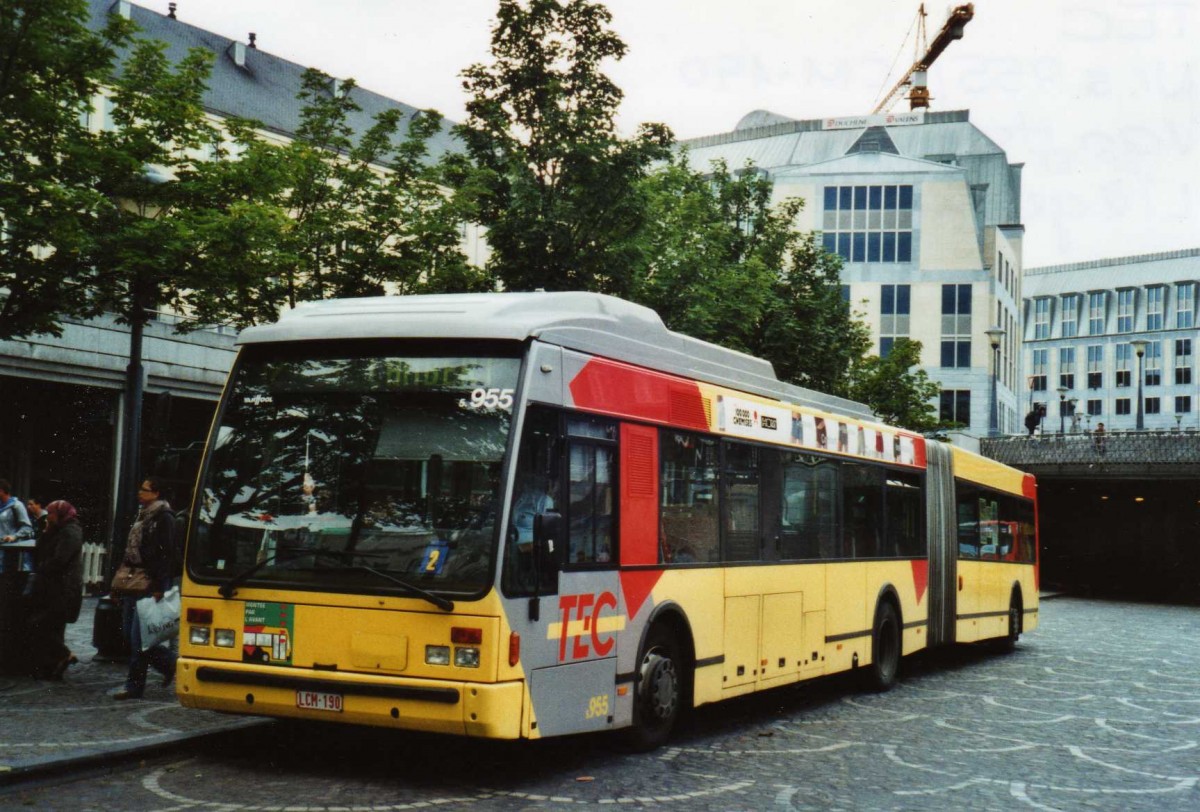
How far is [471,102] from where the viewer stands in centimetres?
2002

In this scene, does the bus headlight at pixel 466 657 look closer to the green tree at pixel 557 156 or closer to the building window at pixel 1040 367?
the green tree at pixel 557 156

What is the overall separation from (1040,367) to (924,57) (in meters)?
35.5

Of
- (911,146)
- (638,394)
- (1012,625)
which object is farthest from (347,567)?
(911,146)

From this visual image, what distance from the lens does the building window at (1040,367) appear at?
5404 inches

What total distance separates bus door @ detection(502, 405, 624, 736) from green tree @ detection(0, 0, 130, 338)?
Answer: 228 inches

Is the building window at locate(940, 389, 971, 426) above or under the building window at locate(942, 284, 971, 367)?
under

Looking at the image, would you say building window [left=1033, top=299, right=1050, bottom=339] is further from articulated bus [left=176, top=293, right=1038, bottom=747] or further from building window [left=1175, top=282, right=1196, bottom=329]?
articulated bus [left=176, top=293, right=1038, bottom=747]

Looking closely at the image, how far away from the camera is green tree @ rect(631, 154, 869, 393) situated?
23.8 metres

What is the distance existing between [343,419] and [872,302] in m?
69.2

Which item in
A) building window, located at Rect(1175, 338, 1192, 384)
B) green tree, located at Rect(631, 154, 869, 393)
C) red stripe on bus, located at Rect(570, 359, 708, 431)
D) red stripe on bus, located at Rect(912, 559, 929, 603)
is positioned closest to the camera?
red stripe on bus, located at Rect(570, 359, 708, 431)

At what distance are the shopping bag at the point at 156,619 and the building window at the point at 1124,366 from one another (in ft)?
424

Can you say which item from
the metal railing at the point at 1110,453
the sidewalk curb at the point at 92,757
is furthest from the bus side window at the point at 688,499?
the metal railing at the point at 1110,453

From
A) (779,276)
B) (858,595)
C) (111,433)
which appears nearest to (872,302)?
(779,276)

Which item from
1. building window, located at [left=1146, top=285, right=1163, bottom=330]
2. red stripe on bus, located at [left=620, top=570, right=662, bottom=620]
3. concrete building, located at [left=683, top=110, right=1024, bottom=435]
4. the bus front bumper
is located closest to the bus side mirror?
the bus front bumper
